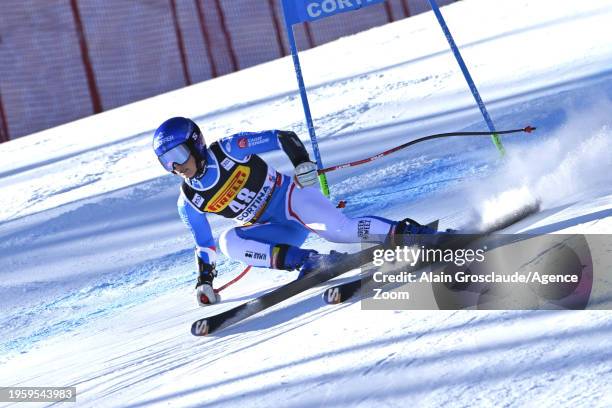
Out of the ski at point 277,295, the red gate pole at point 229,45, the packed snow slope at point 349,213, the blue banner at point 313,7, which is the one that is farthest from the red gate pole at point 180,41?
the ski at point 277,295

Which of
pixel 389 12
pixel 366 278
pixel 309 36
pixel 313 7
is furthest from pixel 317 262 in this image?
pixel 389 12

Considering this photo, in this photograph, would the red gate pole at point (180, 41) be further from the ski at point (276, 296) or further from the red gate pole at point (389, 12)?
the ski at point (276, 296)

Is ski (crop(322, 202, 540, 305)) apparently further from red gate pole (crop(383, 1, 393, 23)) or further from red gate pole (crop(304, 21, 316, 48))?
red gate pole (crop(383, 1, 393, 23))

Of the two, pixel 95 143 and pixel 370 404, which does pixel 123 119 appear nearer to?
pixel 95 143

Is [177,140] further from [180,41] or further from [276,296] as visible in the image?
[180,41]

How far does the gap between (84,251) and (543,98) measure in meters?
4.22

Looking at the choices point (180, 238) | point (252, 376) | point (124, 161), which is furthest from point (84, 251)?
point (252, 376)

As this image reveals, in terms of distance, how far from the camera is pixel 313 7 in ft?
19.8

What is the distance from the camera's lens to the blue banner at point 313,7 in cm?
600

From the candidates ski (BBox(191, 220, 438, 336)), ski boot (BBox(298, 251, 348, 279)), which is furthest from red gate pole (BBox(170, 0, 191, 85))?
ski (BBox(191, 220, 438, 336))

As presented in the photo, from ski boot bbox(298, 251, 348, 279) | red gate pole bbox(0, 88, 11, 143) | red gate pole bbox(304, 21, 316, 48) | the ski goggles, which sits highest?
red gate pole bbox(304, 21, 316, 48)

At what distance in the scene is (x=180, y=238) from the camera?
7508 millimetres

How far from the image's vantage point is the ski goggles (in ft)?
15.1

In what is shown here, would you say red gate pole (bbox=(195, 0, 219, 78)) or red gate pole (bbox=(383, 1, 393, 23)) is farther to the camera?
red gate pole (bbox=(383, 1, 393, 23))
